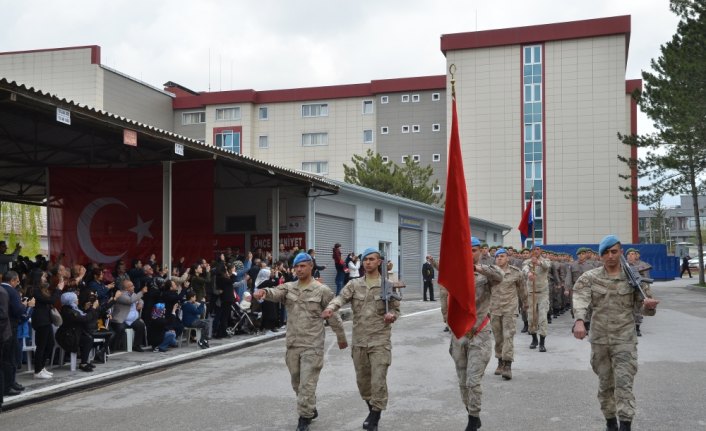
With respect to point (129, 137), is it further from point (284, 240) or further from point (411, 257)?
point (411, 257)

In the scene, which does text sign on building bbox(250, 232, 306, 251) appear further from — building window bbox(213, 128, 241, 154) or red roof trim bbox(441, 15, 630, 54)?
building window bbox(213, 128, 241, 154)

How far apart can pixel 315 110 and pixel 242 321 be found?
50.7 meters

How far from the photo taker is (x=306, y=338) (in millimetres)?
7312

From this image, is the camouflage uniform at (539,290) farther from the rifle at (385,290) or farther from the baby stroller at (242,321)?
the rifle at (385,290)

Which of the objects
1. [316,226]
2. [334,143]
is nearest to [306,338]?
[316,226]

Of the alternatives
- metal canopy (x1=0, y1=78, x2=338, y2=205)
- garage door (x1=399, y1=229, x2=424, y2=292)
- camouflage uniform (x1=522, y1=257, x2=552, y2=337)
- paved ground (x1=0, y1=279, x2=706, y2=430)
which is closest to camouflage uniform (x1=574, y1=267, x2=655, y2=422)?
paved ground (x1=0, y1=279, x2=706, y2=430)

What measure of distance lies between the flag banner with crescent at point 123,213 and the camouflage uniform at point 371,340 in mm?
12350

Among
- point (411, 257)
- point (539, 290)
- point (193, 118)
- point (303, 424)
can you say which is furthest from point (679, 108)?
point (193, 118)

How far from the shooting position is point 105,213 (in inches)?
781

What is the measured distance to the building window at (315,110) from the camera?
214 ft

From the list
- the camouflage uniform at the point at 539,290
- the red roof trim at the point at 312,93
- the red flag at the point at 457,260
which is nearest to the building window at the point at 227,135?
the red roof trim at the point at 312,93

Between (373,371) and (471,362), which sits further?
(471,362)

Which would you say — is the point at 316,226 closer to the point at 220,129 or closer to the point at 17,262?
the point at 17,262

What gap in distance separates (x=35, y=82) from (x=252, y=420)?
5392cm
